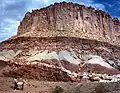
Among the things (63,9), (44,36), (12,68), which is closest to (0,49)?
(44,36)

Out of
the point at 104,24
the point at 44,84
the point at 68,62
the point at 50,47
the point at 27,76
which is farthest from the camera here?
the point at 104,24

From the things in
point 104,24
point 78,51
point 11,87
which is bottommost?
point 11,87

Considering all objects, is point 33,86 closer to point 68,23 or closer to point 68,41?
point 68,41

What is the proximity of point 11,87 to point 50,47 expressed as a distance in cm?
4139

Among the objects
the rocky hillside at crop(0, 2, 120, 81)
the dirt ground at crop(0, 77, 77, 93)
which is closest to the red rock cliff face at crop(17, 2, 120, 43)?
the rocky hillside at crop(0, 2, 120, 81)

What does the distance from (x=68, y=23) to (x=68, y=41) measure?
409 inches

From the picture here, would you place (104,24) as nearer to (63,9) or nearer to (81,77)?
(63,9)

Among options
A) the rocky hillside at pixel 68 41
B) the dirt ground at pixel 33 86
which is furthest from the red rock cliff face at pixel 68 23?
the dirt ground at pixel 33 86

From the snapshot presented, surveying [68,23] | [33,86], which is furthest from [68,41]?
[33,86]

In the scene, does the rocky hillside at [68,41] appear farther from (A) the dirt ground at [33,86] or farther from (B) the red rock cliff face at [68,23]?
(A) the dirt ground at [33,86]

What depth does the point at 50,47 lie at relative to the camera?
7712 cm

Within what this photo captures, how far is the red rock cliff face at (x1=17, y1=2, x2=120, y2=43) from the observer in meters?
86.6

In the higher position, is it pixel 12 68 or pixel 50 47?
pixel 50 47

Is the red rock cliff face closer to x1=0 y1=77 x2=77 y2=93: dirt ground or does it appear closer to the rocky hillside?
the rocky hillside
